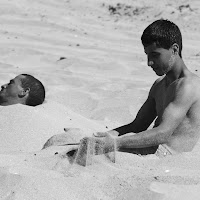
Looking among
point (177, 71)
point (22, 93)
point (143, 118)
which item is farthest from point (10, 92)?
point (177, 71)

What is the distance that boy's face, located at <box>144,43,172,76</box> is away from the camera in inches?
131

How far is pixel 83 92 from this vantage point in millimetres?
5730

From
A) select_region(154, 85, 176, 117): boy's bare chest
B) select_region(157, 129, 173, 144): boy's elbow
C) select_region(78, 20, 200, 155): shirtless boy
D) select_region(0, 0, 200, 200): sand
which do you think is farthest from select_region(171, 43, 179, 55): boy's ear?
select_region(0, 0, 200, 200): sand

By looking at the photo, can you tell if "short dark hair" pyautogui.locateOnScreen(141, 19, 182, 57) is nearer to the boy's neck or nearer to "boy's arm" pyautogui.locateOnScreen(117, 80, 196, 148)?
the boy's neck

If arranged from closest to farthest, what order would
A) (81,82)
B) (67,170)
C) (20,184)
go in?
(20,184), (67,170), (81,82)

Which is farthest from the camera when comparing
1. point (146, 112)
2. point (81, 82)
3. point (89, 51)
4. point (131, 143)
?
point (89, 51)

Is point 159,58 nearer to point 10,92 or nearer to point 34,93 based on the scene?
point 34,93

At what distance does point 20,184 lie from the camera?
283cm

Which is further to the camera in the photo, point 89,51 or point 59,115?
point 89,51

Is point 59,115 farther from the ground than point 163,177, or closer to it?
closer to it

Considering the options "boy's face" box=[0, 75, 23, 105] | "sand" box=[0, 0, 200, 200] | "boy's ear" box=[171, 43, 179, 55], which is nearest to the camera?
"sand" box=[0, 0, 200, 200]

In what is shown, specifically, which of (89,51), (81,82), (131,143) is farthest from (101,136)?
(89,51)

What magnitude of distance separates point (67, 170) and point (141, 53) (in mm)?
4667

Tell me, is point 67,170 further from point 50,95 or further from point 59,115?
point 50,95
